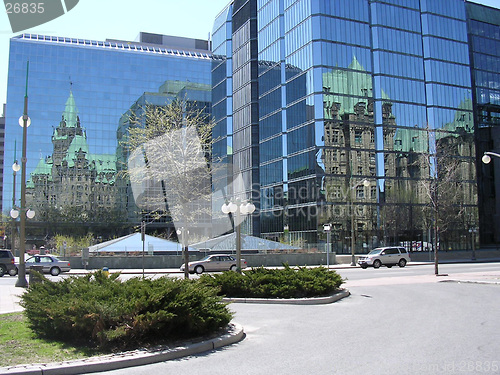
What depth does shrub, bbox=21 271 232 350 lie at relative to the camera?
29.1 feet

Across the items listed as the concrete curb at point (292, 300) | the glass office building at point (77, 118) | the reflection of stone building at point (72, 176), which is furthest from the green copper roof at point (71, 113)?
the concrete curb at point (292, 300)

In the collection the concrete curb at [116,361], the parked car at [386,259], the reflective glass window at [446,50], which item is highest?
the reflective glass window at [446,50]

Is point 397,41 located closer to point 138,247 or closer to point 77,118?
point 138,247

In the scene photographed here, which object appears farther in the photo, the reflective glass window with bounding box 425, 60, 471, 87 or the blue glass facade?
the reflective glass window with bounding box 425, 60, 471, 87

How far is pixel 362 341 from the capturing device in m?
9.74

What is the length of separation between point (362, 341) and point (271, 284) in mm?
7212

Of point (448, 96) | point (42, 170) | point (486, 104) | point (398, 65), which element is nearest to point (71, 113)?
point (42, 170)

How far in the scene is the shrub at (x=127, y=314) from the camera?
8.87 m

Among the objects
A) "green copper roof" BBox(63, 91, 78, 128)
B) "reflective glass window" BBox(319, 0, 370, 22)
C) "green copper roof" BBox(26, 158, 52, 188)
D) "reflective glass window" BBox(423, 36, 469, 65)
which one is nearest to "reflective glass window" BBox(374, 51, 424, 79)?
"reflective glass window" BBox(423, 36, 469, 65)

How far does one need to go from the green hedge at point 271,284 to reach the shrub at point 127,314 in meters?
6.18

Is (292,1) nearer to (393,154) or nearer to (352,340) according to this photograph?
(393,154)

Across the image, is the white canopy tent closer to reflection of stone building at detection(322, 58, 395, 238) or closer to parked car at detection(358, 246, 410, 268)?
parked car at detection(358, 246, 410, 268)

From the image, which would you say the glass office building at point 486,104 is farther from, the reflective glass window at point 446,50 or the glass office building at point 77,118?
the glass office building at point 77,118

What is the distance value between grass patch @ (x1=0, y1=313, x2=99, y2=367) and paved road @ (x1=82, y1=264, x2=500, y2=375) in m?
1.06
